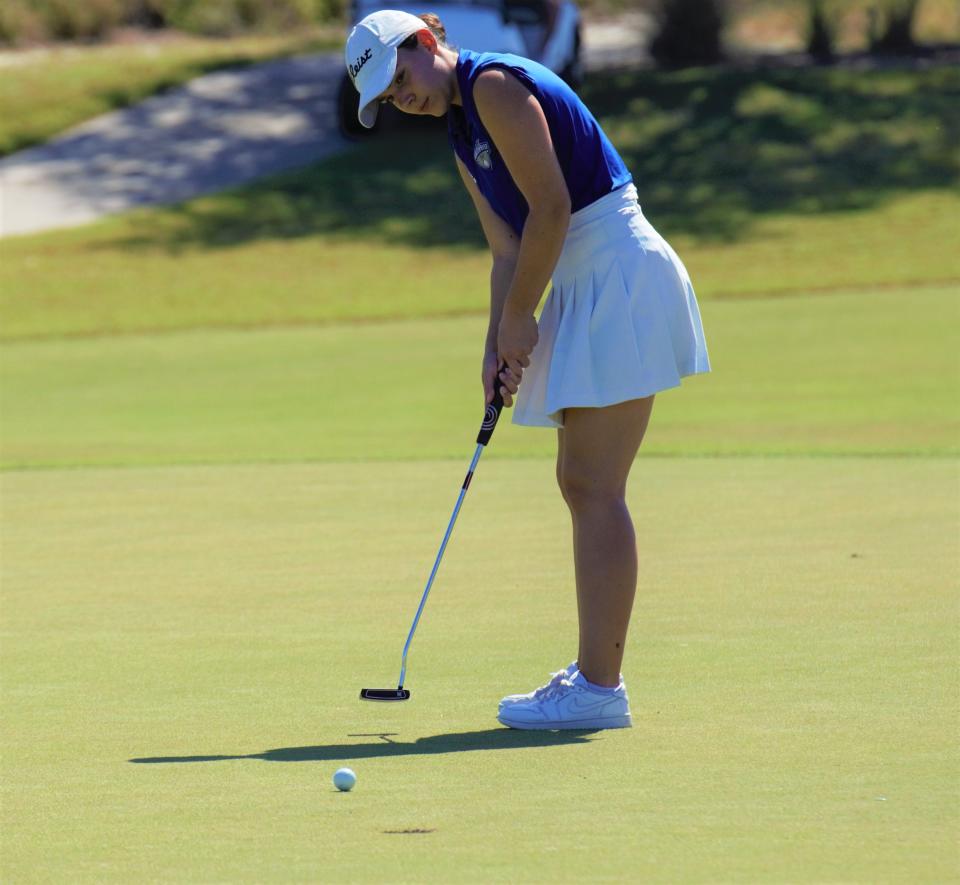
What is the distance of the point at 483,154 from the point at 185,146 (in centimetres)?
2275

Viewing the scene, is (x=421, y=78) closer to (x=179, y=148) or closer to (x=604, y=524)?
(x=604, y=524)

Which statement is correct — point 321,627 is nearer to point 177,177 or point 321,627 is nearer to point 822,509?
point 822,509

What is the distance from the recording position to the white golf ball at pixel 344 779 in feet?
12.4

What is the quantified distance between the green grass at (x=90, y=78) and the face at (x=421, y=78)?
912 inches

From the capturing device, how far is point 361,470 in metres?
8.92

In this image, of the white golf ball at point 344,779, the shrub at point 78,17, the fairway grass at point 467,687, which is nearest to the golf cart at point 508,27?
the shrub at point 78,17

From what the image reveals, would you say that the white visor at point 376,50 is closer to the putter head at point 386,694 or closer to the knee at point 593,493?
the knee at point 593,493

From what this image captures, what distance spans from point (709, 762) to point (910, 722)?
1.87 ft

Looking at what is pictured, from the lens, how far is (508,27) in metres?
21.7

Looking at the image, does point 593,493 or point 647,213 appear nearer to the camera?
point 593,493

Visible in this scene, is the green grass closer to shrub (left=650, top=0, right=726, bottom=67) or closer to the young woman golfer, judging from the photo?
shrub (left=650, top=0, right=726, bottom=67)

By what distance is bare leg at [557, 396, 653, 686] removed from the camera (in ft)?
14.8

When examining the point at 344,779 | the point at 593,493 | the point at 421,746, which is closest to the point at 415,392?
the point at 593,493

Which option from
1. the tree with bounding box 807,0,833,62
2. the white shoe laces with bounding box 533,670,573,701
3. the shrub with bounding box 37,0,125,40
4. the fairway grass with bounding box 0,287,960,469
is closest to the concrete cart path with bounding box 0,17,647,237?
the tree with bounding box 807,0,833,62
